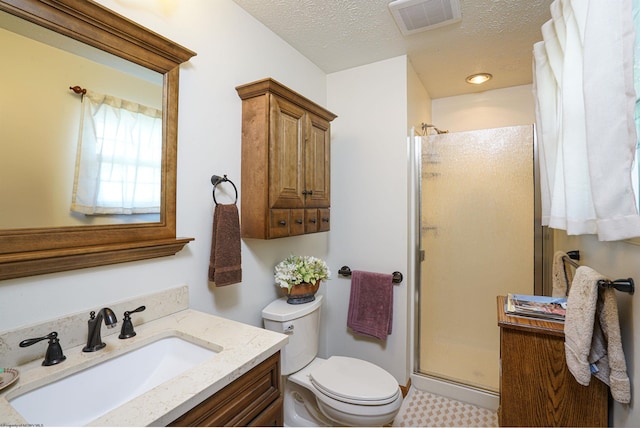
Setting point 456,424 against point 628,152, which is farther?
point 456,424

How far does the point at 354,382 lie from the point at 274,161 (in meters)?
1.19

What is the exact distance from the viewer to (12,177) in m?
0.85

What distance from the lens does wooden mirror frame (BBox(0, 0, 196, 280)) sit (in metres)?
0.86

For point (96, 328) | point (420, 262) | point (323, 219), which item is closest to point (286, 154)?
point (323, 219)

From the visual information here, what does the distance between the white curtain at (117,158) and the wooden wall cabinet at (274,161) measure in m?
0.44

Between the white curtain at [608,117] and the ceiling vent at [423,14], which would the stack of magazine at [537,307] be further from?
the ceiling vent at [423,14]

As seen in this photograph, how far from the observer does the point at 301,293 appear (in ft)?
5.62

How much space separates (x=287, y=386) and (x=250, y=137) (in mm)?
1400

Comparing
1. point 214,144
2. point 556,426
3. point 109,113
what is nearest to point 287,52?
point 214,144

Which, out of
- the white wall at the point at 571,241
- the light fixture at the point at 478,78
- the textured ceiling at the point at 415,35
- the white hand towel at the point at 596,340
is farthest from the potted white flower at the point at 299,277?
the light fixture at the point at 478,78

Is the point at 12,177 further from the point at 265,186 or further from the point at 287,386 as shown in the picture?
the point at 287,386

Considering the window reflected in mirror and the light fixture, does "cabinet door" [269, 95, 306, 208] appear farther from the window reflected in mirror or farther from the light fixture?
the light fixture

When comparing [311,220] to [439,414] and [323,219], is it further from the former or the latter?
[439,414]

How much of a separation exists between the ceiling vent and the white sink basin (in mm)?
1810
